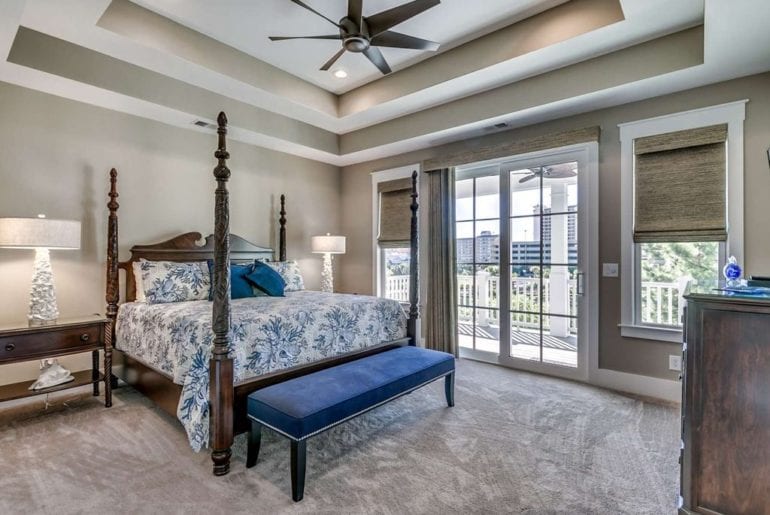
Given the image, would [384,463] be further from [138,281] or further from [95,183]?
[95,183]

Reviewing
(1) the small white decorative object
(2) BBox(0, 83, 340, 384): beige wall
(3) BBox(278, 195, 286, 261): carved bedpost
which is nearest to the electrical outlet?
(3) BBox(278, 195, 286, 261): carved bedpost

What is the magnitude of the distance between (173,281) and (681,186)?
452cm

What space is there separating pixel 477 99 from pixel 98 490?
4.22 meters

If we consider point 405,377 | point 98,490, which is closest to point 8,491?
point 98,490

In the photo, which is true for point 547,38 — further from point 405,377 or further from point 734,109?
point 405,377

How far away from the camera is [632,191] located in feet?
11.4

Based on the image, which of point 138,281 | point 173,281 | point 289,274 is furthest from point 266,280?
point 138,281

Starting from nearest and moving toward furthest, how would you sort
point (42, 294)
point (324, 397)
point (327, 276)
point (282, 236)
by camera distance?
point (324, 397) → point (42, 294) → point (282, 236) → point (327, 276)

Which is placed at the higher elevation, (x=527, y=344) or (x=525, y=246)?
(x=525, y=246)

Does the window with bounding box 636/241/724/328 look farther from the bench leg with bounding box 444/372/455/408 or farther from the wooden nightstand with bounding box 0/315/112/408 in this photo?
the wooden nightstand with bounding box 0/315/112/408

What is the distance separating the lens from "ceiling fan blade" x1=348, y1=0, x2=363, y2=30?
2.50 meters

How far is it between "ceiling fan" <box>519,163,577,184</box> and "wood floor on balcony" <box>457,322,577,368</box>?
1622mm

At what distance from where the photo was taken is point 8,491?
201 centimetres

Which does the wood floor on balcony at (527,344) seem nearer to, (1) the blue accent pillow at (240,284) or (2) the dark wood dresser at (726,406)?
(2) the dark wood dresser at (726,406)
